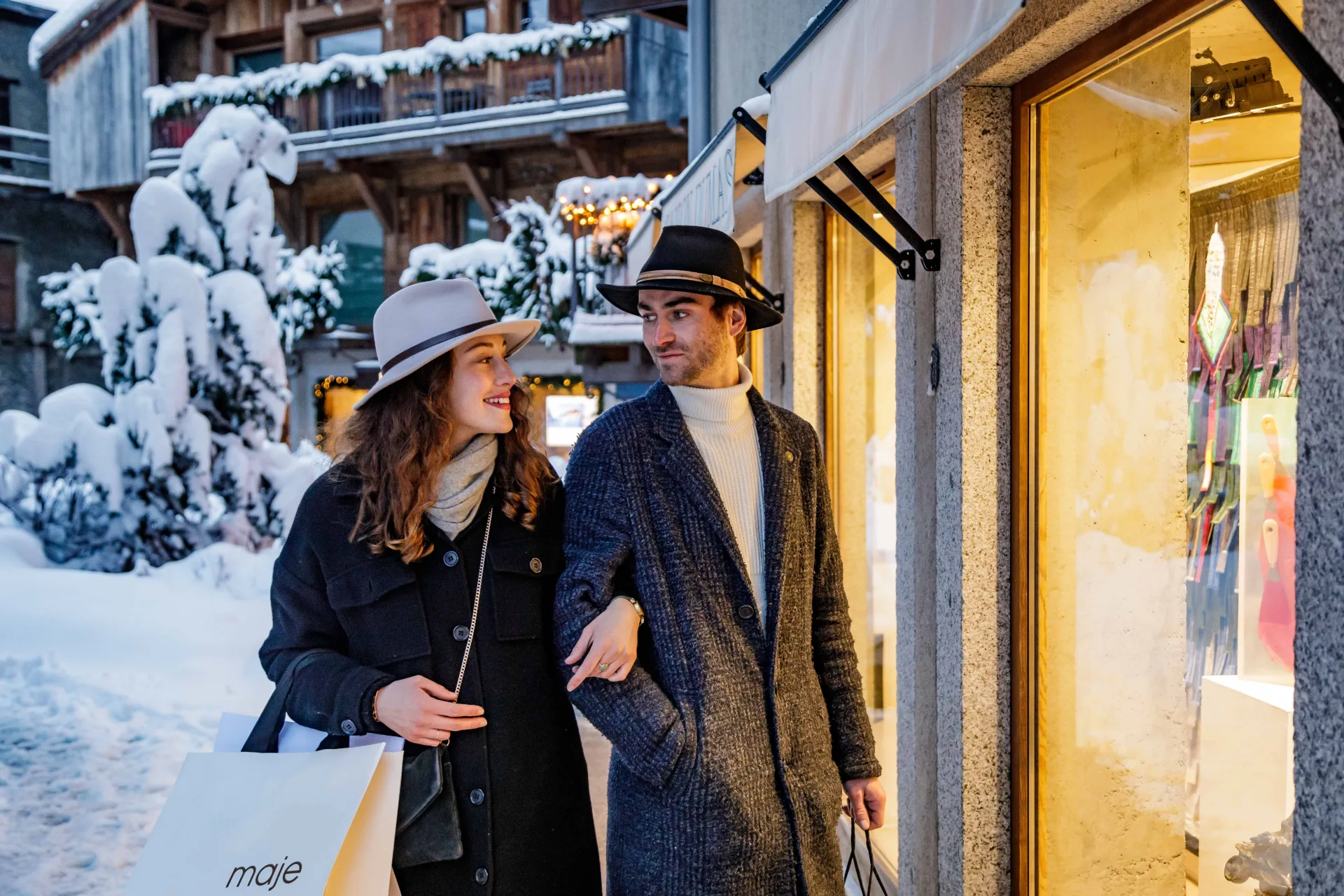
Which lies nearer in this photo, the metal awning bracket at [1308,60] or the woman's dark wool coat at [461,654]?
the metal awning bracket at [1308,60]

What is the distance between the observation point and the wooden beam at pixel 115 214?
71.7 feet

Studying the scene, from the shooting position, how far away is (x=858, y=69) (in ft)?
7.73

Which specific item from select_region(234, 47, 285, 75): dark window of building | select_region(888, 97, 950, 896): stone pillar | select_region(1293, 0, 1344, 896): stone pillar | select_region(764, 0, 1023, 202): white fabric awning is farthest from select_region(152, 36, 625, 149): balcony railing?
select_region(1293, 0, 1344, 896): stone pillar

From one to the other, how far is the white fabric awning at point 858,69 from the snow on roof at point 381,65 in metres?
14.9

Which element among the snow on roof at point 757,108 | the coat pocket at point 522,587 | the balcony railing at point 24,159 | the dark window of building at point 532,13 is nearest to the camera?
the coat pocket at point 522,587

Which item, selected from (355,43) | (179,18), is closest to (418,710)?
(355,43)

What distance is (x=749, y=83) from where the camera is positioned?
20.5 feet

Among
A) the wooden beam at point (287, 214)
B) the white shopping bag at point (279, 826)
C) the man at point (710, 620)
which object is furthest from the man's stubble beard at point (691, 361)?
the wooden beam at point (287, 214)

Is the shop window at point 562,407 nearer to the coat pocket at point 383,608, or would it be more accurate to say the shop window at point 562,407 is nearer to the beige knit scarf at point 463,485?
the beige knit scarf at point 463,485

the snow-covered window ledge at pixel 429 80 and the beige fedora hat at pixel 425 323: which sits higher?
the snow-covered window ledge at pixel 429 80

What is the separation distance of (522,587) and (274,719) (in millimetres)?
483

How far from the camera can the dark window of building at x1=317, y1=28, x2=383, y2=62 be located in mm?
20531

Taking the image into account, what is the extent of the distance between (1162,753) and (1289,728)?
0.50 meters

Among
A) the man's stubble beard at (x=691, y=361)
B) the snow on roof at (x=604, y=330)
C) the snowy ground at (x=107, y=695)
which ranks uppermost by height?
the snow on roof at (x=604, y=330)
